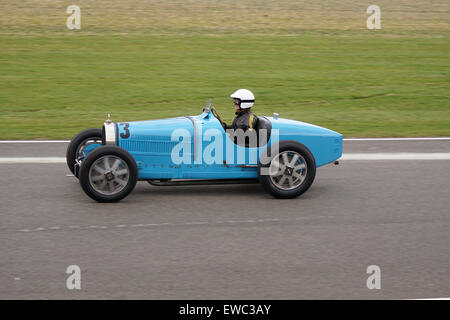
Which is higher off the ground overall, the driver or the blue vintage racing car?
the driver

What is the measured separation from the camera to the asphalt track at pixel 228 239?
570cm

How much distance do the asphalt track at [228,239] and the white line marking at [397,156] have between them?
1.08 meters

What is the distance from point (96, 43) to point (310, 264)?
1622 cm

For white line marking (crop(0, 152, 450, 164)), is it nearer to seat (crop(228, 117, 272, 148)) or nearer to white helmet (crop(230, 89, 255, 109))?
seat (crop(228, 117, 272, 148))

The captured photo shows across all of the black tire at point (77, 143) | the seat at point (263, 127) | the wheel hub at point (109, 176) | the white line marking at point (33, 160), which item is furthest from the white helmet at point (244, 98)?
the white line marking at point (33, 160)

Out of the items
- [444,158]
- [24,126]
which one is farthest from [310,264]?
[24,126]

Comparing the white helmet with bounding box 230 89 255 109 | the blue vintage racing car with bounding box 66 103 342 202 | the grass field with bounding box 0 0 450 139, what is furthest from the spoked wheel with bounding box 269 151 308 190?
the grass field with bounding box 0 0 450 139

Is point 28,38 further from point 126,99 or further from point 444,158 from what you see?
point 444,158

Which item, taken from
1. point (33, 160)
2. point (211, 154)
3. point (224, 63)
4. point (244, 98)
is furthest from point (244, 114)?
point (224, 63)

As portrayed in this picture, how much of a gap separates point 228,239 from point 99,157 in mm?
1968

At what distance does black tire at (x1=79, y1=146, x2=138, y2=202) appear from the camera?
7.92 meters

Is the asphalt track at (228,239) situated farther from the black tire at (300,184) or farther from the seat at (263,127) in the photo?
the seat at (263,127)

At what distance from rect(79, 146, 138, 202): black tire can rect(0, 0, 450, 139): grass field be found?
183 inches

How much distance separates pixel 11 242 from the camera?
A: 265 inches
